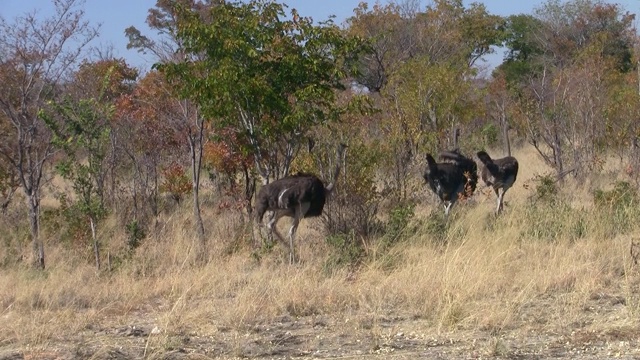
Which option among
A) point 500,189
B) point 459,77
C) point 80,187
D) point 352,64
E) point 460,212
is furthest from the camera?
point 459,77

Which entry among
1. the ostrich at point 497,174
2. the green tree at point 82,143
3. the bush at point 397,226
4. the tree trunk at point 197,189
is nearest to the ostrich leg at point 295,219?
the bush at point 397,226

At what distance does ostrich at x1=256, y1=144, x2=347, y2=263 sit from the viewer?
1109 cm

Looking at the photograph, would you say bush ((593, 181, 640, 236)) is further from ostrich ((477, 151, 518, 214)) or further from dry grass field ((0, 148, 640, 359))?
ostrich ((477, 151, 518, 214))

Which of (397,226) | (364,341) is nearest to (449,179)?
(397,226)

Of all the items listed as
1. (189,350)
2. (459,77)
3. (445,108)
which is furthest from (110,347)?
(459,77)

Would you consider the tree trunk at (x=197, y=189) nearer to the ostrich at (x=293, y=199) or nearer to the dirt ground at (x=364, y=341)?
the ostrich at (x=293, y=199)

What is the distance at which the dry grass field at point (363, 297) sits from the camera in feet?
23.1

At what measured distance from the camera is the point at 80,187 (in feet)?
37.7

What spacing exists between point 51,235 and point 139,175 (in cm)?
231

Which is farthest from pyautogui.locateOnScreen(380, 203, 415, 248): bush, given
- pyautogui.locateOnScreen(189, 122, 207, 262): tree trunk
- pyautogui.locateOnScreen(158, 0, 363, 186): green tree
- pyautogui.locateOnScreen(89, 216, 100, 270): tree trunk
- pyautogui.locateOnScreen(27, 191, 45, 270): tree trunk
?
pyautogui.locateOnScreen(27, 191, 45, 270): tree trunk

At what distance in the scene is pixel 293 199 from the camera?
11.1 metres

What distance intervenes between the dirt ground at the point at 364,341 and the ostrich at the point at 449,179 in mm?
5393

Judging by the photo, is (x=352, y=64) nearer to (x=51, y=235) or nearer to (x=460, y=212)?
(x=460, y=212)

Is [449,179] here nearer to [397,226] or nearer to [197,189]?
[397,226]
